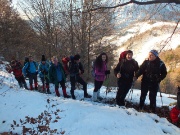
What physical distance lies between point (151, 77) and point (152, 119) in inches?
58.7

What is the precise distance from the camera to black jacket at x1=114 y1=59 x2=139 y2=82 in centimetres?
798

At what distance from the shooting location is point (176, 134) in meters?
6.07

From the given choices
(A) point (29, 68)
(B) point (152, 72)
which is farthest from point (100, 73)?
(A) point (29, 68)

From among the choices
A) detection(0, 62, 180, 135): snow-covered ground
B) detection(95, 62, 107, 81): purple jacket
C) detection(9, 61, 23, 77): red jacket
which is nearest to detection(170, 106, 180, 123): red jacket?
detection(0, 62, 180, 135): snow-covered ground

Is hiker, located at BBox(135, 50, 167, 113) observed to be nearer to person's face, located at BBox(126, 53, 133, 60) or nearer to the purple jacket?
person's face, located at BBox(126, 53, 133, 60)

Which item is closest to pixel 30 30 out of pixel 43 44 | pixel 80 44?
pixel 43 44

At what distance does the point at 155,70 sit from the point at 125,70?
1.04m

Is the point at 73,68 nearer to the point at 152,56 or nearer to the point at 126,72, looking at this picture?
the point at 126,72

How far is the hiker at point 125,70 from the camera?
314 inches

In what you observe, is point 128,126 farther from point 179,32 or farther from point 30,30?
point 30,30

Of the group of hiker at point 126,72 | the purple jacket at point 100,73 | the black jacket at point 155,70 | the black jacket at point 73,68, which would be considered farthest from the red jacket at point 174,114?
the black jacket at point 73,68

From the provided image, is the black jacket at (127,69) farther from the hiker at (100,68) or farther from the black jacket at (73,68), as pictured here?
the black jacket at (73,68)

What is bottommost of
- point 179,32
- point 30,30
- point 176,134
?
point 176,134

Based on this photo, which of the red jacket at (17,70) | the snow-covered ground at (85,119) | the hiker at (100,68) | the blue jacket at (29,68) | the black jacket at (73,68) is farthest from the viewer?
the red jacket at (17,70)
